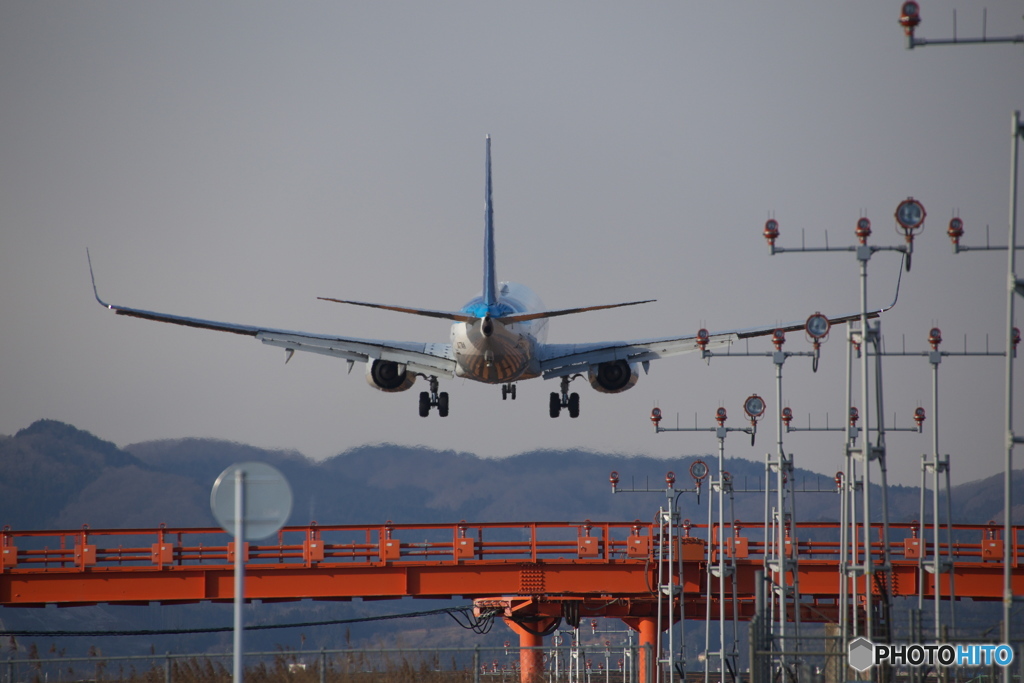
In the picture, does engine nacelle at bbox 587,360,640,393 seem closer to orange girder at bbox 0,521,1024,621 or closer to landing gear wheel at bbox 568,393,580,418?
landing gear wheel at bbox 568,393,580,418

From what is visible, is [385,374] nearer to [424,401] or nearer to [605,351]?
[424,401]

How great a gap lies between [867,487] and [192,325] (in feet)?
113

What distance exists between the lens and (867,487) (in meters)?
25.4

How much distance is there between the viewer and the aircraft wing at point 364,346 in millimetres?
53312

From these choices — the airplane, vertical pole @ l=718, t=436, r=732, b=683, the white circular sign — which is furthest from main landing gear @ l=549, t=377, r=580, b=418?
the white circular sign

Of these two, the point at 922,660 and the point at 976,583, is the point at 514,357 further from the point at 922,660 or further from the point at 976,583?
the point at 922,660

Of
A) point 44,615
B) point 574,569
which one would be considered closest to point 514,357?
point 574,569

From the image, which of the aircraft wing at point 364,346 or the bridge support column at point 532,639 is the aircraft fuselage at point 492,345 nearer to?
the aircraft wing at point 364,346

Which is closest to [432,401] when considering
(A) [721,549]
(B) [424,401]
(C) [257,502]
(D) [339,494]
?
(B) [424,401]

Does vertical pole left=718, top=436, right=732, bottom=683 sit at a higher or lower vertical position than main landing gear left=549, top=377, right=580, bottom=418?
lower

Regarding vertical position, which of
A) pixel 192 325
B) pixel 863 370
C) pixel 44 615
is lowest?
pixel 44 615

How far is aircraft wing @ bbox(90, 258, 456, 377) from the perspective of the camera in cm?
5331

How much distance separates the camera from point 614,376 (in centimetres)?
5488

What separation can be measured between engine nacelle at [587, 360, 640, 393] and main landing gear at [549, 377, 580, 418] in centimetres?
220
